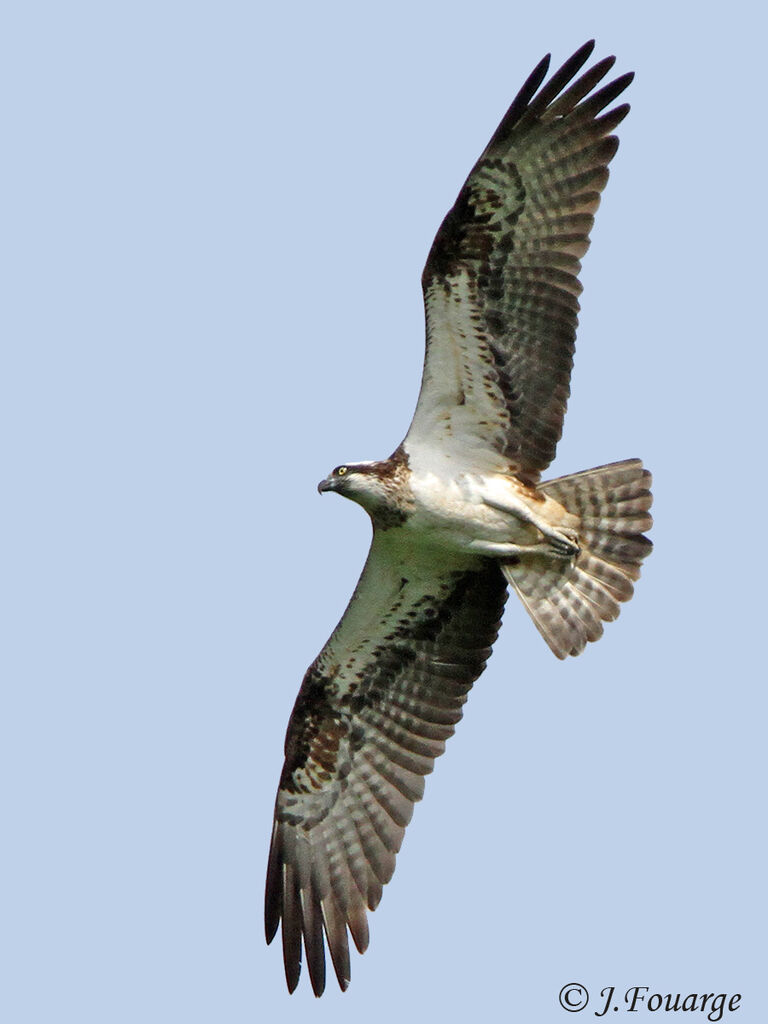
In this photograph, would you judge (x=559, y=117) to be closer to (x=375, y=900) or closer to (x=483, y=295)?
(x=483, y=295)

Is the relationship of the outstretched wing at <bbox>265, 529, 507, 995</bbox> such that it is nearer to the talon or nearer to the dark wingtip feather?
the dark wingtip feather

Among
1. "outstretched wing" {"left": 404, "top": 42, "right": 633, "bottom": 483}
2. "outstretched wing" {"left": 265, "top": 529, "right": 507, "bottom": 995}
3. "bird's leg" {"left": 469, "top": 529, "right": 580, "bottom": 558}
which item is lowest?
"outstretched wing" {"left": 265, "top": 529, "right": 507, "bottom": 995}

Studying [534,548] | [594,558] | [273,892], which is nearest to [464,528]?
[534,548]

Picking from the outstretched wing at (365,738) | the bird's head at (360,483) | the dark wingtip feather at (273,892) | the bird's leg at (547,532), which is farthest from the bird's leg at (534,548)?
the dark wingtip feather at (273,892)

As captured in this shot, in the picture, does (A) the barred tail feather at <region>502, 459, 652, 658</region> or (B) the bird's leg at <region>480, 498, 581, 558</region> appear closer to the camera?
(B) the bird's leg at <region>480, 498, 581, 558</region>

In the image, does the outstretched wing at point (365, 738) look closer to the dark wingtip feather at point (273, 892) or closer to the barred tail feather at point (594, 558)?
the dark wingtip feather at point (273, 892)

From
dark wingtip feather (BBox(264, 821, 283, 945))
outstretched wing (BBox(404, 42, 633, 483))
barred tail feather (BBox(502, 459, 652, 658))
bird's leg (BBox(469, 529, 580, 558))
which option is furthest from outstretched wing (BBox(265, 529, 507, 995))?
outstretched wing (BBox(404, 42, 633, 483))

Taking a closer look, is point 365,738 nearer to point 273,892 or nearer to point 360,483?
point 273,892

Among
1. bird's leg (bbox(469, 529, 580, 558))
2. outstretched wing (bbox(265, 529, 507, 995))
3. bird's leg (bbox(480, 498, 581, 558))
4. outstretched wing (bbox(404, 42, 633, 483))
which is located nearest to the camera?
outstretched wing (bbox(404, 42, 633, 483))
